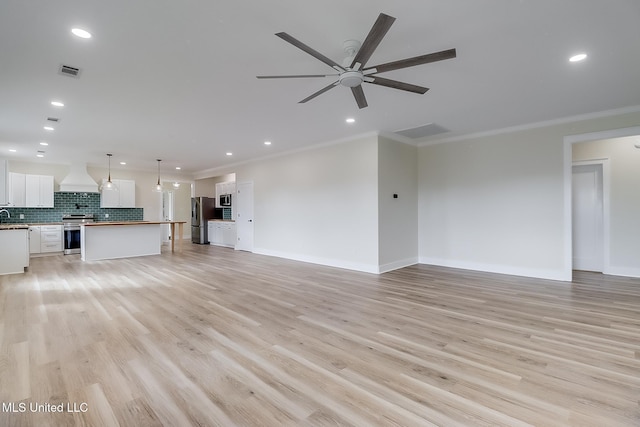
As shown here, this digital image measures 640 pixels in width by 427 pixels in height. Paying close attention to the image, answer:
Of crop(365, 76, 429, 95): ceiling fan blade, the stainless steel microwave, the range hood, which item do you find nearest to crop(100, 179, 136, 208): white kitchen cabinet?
the range hood

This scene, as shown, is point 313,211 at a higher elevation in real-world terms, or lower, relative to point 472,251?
higher

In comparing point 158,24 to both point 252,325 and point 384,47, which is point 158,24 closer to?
point 384,47

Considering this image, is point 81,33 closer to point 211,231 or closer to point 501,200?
point 501,200

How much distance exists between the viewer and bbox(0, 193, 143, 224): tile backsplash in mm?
8000

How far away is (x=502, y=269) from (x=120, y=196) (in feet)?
34.7

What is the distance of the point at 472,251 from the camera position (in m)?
5.82

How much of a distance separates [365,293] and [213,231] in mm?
7636

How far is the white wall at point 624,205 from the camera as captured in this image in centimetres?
493

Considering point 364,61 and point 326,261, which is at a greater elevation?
point 364,61

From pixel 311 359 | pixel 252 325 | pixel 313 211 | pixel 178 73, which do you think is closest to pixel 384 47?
pixel 178 73

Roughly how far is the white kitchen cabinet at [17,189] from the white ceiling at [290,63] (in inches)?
137

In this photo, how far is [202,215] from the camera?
34.0ft

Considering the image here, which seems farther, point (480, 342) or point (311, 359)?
point (480, 342)

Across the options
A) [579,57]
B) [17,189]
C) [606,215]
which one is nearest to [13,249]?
[17,189]
